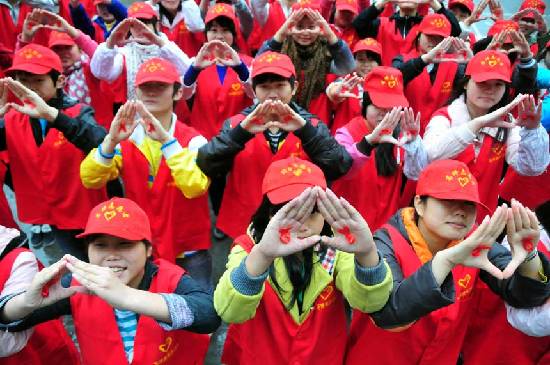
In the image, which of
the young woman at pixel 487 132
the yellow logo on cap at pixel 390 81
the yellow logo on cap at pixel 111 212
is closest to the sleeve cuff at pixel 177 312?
the yellow logo on cap at pixel 111 212

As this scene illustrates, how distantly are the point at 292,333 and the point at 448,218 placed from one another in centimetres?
90

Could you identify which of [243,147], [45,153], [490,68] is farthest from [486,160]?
[45,153]

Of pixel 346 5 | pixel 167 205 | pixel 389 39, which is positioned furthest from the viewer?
pixel 389 39

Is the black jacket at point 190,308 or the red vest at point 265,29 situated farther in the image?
the red vest at point 265,29

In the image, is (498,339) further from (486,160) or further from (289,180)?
(486,160)

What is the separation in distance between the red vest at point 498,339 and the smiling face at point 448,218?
0.31 metres

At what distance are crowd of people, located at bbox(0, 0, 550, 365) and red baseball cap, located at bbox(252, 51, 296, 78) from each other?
20mm

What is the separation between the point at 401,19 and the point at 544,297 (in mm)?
4830

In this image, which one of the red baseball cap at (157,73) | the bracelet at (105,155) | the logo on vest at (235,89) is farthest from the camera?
the logo on vest at (235,89)

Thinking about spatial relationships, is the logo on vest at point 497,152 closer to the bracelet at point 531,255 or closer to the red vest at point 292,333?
the bracelet at point 531,255

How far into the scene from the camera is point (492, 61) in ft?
12.8

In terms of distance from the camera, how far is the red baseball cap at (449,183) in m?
2.54

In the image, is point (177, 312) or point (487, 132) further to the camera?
→ point (487, 132)

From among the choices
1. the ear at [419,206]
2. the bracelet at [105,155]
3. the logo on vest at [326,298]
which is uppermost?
the bracelet at [105,155]
